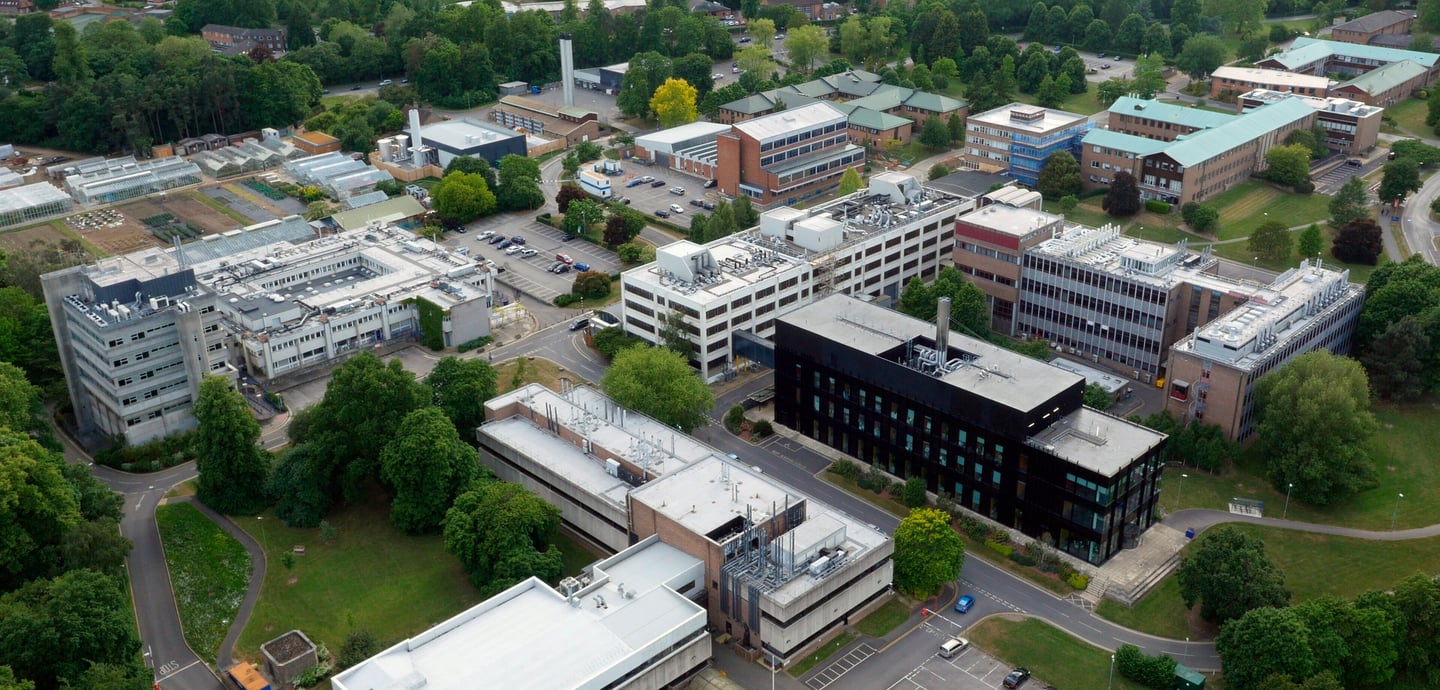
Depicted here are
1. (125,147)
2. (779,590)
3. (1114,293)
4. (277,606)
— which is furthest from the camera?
(125,147)

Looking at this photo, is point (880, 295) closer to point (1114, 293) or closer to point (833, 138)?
point (1114, 293)

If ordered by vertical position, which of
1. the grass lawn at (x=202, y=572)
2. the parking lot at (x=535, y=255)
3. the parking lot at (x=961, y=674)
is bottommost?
the parking lot at (x=961, y=674)

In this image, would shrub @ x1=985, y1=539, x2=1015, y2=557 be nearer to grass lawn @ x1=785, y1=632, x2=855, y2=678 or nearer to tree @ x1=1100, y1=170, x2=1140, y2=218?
grass lawn @ x1=785, y1=632, x2=855, y2=678

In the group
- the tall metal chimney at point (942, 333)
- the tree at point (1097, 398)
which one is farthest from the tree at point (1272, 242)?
the tall metal chimney at point (942, 333)

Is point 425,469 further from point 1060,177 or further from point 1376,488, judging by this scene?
point 1060,177

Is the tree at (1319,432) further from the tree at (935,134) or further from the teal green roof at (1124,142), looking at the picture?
the tree at (935,134)

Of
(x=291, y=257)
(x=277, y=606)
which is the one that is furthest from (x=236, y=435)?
(x=291, y=257)
